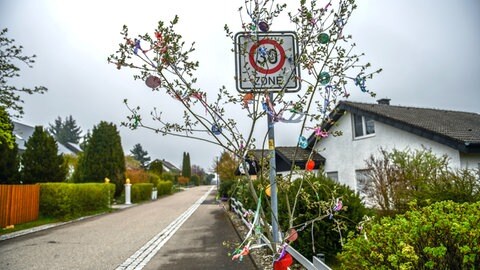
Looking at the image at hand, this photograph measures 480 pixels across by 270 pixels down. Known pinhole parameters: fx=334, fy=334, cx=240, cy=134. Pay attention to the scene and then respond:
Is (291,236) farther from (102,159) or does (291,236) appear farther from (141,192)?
(141,192)

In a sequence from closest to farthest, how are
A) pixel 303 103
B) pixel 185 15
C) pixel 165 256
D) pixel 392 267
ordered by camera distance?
pixel 392 267, pixel 303 103, pixel 185 15, pixel 165 256

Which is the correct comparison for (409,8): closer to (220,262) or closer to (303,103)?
(303,103)

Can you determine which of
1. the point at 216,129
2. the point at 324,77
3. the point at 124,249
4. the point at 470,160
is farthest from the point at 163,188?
the point at 324,77

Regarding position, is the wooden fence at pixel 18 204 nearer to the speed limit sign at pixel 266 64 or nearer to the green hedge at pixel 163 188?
the speed limit sign at pixel 266 64

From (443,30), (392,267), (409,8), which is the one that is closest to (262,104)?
(392,267)

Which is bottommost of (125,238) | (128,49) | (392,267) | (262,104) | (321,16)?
(125,238)

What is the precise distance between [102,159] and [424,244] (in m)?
27.4

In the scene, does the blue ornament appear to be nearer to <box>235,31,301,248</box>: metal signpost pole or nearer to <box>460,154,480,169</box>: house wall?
<box>235,31,301,248</box>: metal signpost pole

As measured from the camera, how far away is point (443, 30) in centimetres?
731

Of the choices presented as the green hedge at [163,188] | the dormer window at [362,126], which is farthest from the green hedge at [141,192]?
the dormer window at [362,126]

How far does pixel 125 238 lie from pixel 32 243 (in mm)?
2421

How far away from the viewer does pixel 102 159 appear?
2680 centimetres

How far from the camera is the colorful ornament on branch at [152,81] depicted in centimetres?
238

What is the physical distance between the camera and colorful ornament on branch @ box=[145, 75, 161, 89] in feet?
7.79
